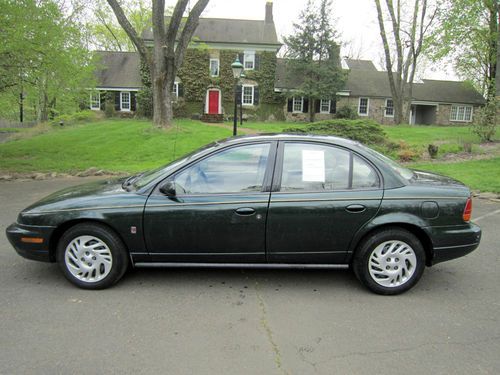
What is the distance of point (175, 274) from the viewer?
441 cm

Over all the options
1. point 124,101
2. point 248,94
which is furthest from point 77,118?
point 248,94

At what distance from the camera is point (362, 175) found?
4.02 m

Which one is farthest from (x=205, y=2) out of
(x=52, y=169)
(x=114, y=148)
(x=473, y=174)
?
(x=473, y=174)

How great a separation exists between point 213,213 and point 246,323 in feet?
3.57

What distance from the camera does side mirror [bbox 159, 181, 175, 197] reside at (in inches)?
154

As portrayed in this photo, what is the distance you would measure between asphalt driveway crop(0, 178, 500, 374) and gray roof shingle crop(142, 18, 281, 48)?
107ft

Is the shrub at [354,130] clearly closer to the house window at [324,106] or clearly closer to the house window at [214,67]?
the house window at [324,106]

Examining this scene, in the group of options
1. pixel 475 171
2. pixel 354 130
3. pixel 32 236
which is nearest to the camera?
pixel 32 236

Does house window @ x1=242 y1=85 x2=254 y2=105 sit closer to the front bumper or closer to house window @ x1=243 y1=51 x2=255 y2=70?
house window @ x1=243 y1=51 x2=255 y2=70

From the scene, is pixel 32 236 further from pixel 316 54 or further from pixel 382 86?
pixel 382 86

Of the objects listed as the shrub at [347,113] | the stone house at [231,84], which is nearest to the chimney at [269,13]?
the stone house at [231,84]

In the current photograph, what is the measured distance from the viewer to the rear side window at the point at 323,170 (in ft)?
13.1

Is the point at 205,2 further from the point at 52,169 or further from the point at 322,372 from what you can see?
the point at 322,372

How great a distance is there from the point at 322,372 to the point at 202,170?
2198 mm
